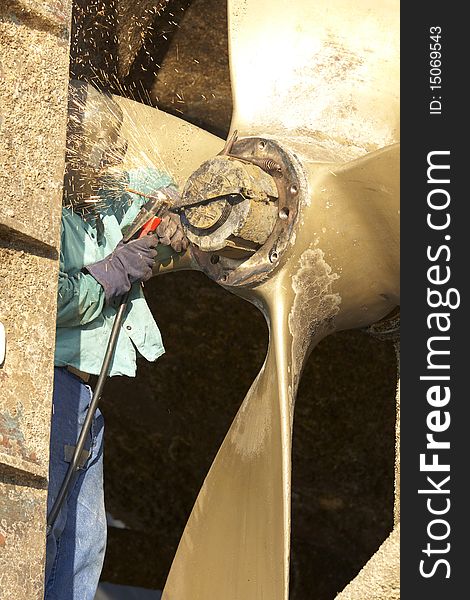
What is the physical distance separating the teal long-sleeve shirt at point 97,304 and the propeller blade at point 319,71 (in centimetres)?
35

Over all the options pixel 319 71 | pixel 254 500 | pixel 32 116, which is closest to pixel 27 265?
pixel 32 116

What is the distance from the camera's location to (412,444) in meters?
3.36

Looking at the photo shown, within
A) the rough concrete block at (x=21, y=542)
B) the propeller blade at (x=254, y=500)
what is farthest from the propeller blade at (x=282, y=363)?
the rough concrete block at (x=21, y=542)

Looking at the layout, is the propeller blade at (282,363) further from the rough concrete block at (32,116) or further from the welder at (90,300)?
the rough concrete block at (32,116)

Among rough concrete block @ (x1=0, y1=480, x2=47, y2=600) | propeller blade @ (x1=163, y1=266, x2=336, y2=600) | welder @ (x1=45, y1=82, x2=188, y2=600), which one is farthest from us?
welder @ (x1=45, y1=82, x2=188, y2=600)

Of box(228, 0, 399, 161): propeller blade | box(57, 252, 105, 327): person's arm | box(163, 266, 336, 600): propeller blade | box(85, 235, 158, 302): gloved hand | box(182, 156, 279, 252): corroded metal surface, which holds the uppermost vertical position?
box(228, 0, 399, 161): propeller blade

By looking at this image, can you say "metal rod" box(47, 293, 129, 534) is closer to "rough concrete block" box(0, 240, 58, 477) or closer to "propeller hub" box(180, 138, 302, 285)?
"propeller hub" box(180, 138, 302, 285)

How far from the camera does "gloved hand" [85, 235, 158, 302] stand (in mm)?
3711

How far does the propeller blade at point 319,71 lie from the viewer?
3922 mm

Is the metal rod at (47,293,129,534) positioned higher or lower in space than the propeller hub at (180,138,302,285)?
lower

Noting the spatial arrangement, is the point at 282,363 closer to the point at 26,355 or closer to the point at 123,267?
the point at 123,267

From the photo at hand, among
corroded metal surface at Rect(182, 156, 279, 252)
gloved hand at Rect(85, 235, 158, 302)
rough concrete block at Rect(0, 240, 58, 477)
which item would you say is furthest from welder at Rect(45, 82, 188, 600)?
rough concrete block at Rect(0, 240, 58, 477)

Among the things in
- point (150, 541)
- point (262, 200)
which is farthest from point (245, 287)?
point (150, 541)

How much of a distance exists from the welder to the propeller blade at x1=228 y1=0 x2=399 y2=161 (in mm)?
358
